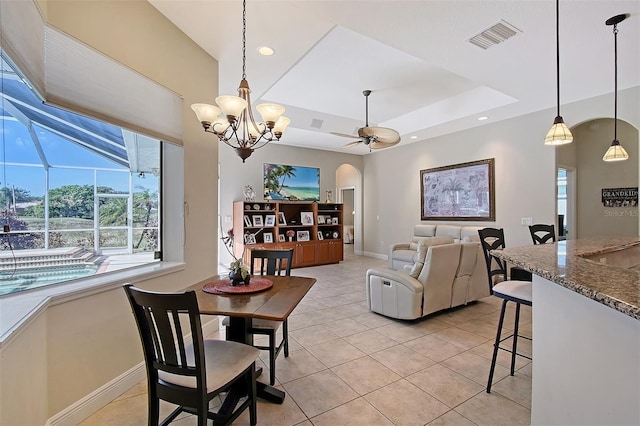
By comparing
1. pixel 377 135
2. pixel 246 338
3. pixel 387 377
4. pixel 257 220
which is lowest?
pixel 387 377

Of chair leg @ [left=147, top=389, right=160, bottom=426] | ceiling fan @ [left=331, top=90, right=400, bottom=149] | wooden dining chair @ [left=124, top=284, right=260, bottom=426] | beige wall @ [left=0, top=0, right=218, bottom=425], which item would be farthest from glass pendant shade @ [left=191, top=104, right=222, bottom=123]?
ceiling fan @ [left=331, top=90, right=400, bottom=149]

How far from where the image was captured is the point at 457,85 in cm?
471

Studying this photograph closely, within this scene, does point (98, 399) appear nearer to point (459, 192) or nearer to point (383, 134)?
point (383, 134)

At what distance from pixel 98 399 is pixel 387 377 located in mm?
2086

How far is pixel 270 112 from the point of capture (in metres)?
2.33

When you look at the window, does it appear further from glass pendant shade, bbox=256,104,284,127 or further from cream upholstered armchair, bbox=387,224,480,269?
cream upholstered armchair, bbox=387,224,480,269

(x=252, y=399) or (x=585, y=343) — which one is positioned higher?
(x=585, y=343)

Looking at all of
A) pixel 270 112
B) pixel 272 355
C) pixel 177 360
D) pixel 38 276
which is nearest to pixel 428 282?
pixel 272 355

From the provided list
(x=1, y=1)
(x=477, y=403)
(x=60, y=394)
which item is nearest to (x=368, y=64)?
(x=1, y=1)

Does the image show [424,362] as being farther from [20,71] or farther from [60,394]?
[20,71]

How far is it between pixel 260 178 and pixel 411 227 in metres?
3.89

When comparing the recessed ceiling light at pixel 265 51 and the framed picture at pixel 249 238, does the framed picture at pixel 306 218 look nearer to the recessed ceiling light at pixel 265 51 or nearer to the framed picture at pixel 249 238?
the framed picture at pixel 249 238

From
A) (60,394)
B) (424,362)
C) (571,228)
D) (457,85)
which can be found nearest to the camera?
(60,394)

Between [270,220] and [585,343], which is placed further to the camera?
[270,220]
